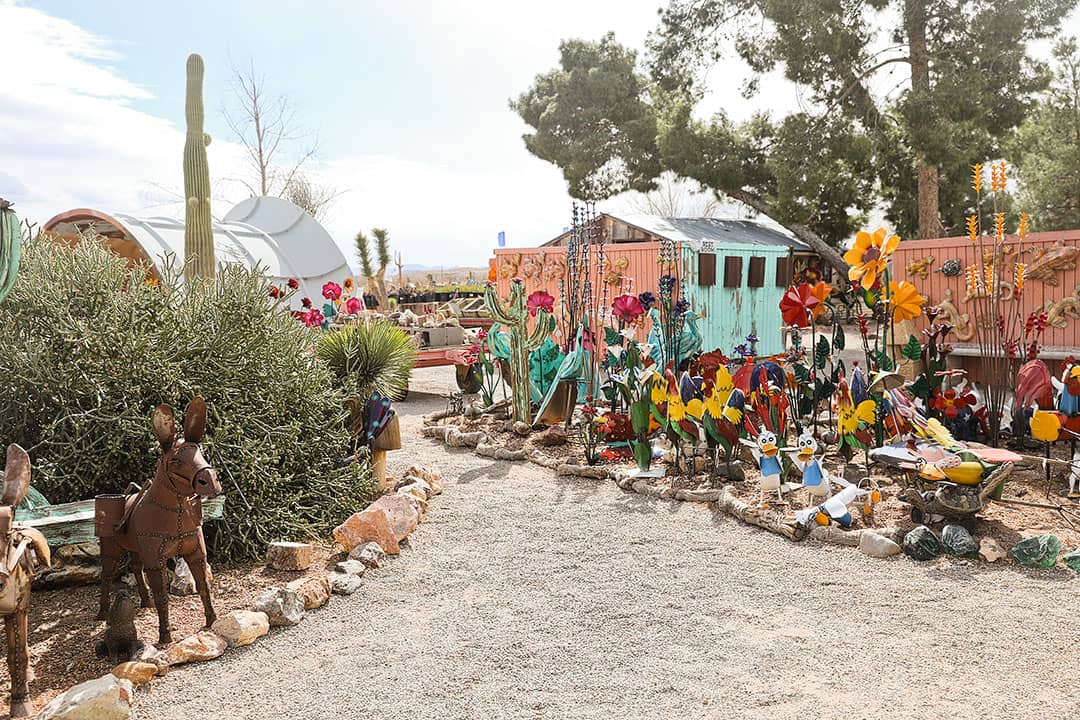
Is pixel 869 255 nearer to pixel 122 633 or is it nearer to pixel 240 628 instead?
pixel 240 628

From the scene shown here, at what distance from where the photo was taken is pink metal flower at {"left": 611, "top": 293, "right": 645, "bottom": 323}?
22.1 ft

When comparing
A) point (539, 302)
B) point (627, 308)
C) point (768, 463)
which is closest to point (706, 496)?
point (768, 463)

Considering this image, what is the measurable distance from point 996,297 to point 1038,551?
2.52m

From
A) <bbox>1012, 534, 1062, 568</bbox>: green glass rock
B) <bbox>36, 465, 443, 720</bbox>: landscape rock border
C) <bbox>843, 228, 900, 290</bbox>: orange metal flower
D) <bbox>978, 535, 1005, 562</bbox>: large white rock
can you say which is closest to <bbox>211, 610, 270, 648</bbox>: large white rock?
<bbox>36, 465, 443, 720</bbox>: landscape rock border

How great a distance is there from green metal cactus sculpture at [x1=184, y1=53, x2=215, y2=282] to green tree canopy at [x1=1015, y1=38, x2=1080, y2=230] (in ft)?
52.1

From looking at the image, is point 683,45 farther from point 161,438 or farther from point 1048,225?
point 161,438

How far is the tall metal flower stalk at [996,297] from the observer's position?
5781mm

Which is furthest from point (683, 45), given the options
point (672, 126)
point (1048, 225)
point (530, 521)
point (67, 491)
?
point (67, 491)

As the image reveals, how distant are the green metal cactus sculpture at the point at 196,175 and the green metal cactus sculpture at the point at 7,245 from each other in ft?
8.09

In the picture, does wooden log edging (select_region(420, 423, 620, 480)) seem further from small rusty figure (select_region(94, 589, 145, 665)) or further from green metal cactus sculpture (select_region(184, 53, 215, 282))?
small rusty figure (select_region(94, 589, 145, 665))

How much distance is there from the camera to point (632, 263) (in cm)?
1159

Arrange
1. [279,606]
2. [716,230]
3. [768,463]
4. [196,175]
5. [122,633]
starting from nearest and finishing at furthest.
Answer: [122,633] → [279,606] → [768,463] → [196,175] → [716,230]

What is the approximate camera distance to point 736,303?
37.0 feet

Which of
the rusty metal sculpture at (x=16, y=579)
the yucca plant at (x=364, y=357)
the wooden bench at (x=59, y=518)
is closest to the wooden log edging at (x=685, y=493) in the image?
the yucca plant at (x=364, y=357)
